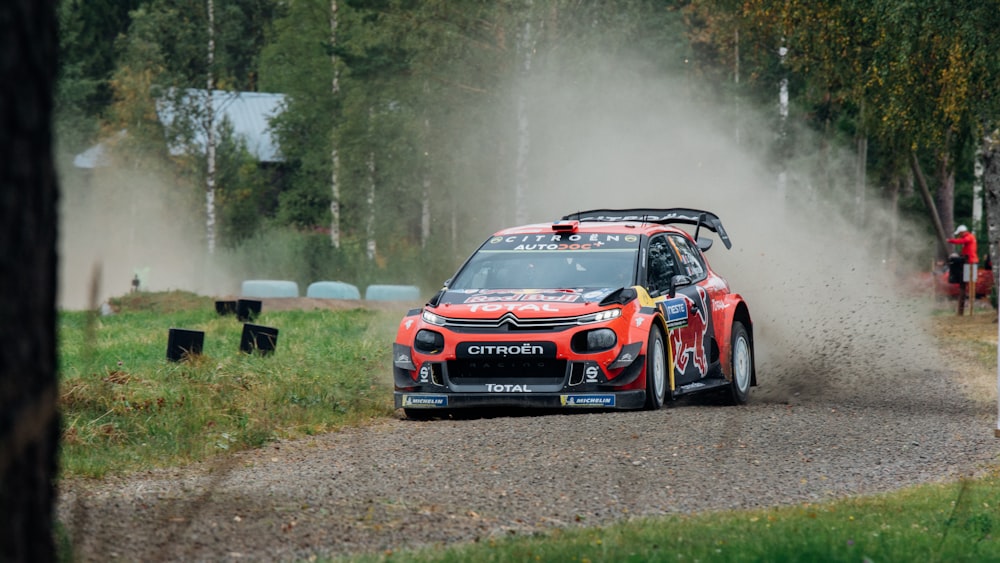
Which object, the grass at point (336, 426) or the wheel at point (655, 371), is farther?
the wheel at point (655, 371)

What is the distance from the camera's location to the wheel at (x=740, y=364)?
13.5 meters

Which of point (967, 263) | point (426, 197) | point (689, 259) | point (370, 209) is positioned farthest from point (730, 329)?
point (426, 197)

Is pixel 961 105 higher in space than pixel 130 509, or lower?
higher

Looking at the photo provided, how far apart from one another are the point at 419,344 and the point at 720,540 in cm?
580

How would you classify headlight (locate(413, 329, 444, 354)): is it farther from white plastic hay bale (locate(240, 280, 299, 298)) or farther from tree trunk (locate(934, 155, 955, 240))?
tree trunk (locate(934, 155, 955, 240))

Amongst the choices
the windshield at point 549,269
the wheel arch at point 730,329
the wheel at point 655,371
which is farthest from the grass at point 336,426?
the wheel arch at point 730,329

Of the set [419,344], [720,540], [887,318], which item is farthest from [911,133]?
[720,540]

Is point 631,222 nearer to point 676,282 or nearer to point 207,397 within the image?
point 676,282

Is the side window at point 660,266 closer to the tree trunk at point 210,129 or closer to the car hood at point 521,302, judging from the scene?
the car hood at point 521,302

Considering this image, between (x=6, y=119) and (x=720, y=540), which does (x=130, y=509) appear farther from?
(x=6, y=119)

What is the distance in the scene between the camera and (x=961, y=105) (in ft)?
78.1

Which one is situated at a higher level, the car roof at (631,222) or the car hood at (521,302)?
the car roof at (631,222)

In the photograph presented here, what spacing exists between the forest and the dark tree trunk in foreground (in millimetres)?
20658

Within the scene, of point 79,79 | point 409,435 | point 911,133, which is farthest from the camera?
point 79,79
